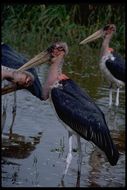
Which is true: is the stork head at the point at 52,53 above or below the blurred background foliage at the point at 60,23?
below

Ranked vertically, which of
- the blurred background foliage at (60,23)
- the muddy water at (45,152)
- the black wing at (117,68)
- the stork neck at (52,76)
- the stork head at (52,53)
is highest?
the blurred background foliage at (60,23)

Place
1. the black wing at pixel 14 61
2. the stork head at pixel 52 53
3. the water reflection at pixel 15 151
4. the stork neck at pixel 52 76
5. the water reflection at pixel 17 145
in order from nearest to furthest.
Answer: the water reflection at pixel 15 151, the stork neck at pixel 52 76, the stork head at pixel 52 53, the water reflection at pixel 17 145, the black wing at pixel 14 61

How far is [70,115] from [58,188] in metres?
0.75

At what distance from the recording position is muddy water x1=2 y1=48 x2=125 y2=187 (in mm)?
5793

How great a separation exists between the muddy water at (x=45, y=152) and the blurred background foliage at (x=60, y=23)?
5612mm

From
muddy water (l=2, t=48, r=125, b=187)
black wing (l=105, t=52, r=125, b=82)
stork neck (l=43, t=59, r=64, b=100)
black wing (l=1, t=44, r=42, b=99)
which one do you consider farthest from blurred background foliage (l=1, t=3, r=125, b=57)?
stork neck (l=43, t=59, r=64, b=100)

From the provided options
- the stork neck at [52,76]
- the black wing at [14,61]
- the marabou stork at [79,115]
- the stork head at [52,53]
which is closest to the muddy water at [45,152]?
the marabou stork at [79,115]

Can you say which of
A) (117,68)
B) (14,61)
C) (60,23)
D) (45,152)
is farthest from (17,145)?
(60,23)

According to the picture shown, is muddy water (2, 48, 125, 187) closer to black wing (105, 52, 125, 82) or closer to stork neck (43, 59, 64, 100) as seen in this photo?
black wing (105, 52, 125, 82)

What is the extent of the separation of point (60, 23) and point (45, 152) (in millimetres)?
9557

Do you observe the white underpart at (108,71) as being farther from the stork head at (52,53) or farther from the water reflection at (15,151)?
the stork head at (52,53)

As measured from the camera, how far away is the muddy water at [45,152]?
19.0 feet

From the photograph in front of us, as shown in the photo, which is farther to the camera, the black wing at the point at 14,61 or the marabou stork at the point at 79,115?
the black wing at the point at 14,61

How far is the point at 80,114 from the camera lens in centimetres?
596
